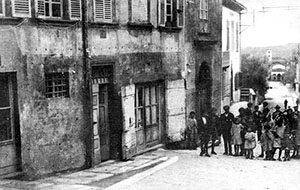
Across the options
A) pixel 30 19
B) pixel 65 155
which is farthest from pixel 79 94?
pixel 30 19

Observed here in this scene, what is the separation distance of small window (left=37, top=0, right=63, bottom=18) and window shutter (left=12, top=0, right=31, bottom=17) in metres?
0.33

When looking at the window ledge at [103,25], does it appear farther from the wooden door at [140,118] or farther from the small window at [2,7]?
the small window at [2,7]

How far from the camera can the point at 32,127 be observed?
9758 mm

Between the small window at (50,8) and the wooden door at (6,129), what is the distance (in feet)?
5.23

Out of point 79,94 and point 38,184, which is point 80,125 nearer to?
point 79,94

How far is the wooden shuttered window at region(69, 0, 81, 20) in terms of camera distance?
34.8 ft

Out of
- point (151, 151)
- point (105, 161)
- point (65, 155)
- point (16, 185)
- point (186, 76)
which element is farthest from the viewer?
point (186, 76)

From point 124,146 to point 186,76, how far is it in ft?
14.0

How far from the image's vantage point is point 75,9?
10719mm

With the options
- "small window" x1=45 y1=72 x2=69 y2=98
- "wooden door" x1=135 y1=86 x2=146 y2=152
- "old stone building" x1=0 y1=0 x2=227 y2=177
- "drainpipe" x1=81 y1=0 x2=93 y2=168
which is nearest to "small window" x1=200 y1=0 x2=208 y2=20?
"old stone building" x1=0 y1=0 x2=227 y2=177

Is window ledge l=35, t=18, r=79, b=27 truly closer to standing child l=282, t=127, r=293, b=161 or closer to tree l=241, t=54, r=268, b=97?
standing child l=282, t=127, r=293, b=161

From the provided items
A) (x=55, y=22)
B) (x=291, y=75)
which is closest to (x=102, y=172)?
(x=55, y=22)

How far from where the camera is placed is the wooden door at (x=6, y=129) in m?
9.45

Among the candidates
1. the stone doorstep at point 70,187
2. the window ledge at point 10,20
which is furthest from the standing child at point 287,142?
the window ledge at point 10,20
